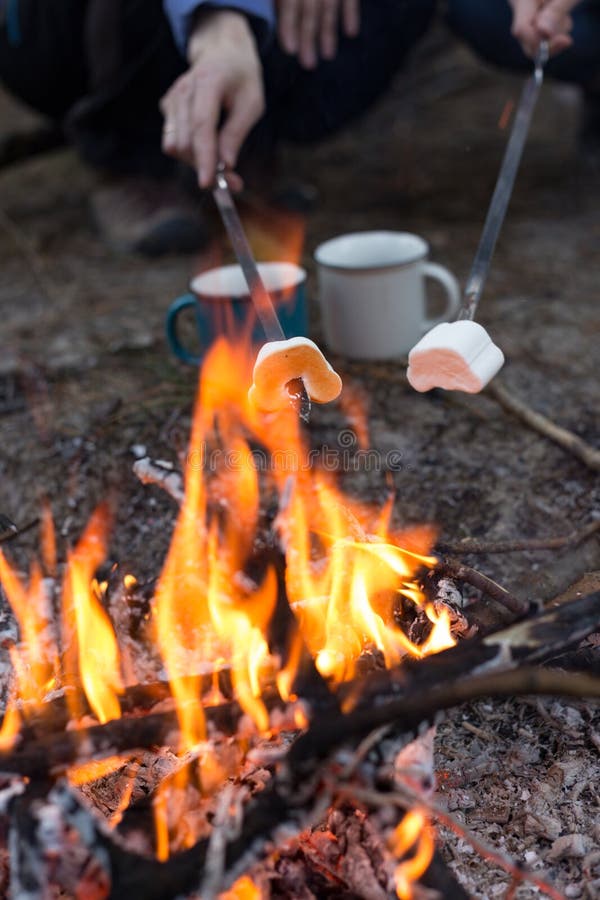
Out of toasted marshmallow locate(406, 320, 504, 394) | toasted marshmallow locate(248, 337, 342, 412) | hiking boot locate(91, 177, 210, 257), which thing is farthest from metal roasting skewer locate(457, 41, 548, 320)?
hiking boot locate(91, 177, 210, 257)

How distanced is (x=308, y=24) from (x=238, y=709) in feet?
6.84

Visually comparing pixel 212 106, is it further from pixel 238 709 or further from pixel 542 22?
pixel 238 709

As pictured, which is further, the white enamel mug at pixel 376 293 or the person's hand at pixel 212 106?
the white enamel mug at pixel 376 293

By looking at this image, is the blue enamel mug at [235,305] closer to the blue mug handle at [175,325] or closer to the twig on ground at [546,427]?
the blue mug handle at [175,325]

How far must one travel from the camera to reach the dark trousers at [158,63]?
2.83m

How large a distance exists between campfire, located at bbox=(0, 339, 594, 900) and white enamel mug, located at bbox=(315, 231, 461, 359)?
0.76 m

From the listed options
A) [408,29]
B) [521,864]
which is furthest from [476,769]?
[408,29]

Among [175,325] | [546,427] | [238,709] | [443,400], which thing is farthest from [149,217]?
[238,709]

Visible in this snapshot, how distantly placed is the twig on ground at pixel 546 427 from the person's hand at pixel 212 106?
32.8 inches

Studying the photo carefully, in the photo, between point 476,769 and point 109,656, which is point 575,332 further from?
point 109,656

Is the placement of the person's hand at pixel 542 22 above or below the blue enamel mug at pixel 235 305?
above

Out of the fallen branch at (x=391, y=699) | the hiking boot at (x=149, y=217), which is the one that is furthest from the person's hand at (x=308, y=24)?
the fallen branch at (x=391, y=699)

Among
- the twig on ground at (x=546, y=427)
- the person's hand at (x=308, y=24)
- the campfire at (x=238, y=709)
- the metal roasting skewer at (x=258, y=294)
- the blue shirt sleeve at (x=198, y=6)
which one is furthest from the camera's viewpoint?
the person's hand at (x=308, y=24)

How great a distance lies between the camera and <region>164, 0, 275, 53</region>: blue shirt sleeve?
6.76ft
